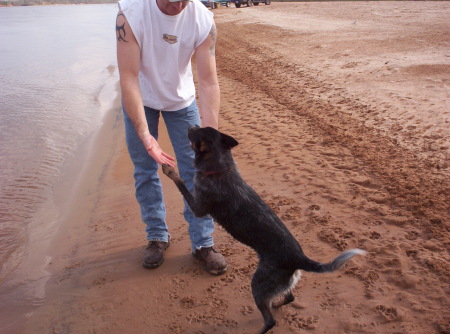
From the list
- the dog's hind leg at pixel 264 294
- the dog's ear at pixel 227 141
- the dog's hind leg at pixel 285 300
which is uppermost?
the dog's ear at pixel 227 141

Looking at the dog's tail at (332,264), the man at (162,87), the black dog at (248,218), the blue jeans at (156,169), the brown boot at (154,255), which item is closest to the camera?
the dog's tail at (332,264)

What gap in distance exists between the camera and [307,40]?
50.2ft

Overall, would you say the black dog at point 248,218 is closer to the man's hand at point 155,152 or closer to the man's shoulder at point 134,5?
the man's hand at point 155,152

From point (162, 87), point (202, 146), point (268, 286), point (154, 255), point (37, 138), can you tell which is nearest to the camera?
point (268, 286)

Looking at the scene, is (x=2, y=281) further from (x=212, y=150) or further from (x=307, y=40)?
(x=307, y=40)

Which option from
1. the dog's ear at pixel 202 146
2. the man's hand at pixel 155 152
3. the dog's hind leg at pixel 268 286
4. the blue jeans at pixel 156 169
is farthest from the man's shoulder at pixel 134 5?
the dog's hind leg at pixel 268 286

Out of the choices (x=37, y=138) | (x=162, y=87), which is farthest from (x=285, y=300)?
(x=37, y=138)

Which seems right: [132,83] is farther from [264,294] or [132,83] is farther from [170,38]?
[264,294]

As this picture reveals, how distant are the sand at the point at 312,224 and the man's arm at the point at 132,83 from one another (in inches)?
54.1

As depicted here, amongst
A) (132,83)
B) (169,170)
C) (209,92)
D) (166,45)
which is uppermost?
(166,45)

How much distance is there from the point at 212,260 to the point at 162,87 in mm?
1643

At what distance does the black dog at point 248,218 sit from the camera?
8.97ft

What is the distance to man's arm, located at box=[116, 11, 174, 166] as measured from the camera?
2.94 metres

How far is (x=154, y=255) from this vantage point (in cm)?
379
